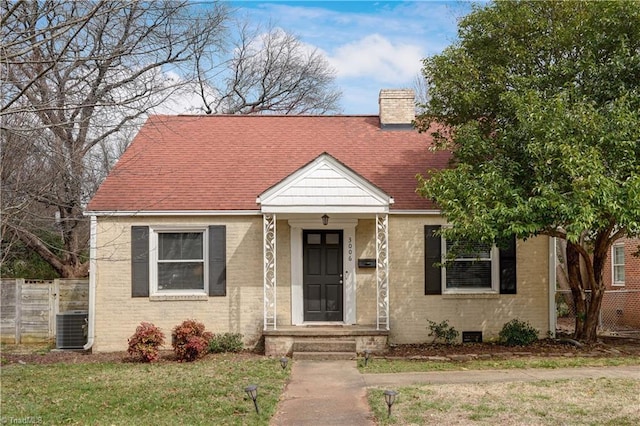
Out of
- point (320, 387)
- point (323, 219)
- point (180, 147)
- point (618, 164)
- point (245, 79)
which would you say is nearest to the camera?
point (320, 387)

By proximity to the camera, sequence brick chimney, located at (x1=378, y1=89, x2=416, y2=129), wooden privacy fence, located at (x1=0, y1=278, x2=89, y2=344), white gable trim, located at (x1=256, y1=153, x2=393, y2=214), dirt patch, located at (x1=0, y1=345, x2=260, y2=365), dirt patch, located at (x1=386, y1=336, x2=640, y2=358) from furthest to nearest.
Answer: brick chimney, located at (x1=378, y1=89, x2=416, y2=129) < wooden privacy fence, located at (x1=0, y1=278, x2=89, y2=344) < white gable trim, located at (x1=256, y1=153, x2=393, y2=214) < dirt patch, located at (x1=0, y1=345, x2=260, y2=365) < dirt patch, located at (x1=386, y1=336, x2=640, y2=358)

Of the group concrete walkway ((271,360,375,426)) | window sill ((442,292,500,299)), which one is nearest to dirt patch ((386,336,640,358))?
window sill ((442,292,500,299))

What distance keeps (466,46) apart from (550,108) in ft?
9.97

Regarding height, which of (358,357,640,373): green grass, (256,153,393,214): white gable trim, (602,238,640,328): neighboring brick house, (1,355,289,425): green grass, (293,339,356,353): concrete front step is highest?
(256,153,393,214): white gable trim

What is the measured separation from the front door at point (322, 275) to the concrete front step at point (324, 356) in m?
1.74

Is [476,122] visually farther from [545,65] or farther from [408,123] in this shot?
[408,123]

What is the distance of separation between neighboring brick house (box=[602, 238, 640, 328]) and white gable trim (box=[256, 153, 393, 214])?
34.5 feet

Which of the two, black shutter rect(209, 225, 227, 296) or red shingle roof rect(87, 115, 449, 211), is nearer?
black shutter rect(209, 225, 227, 296)

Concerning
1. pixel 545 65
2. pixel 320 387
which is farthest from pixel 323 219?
pixel 545 65

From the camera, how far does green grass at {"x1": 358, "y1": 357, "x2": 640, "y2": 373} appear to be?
11430 millimetres

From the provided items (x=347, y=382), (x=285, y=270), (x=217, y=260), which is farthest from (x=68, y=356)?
(x=347, y=382)

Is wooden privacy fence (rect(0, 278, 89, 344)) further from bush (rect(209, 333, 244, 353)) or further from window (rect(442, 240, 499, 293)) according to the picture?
window (rect(442, 240, 499, 293))

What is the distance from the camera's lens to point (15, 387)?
10336mm

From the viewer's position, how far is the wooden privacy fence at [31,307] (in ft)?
53.0
